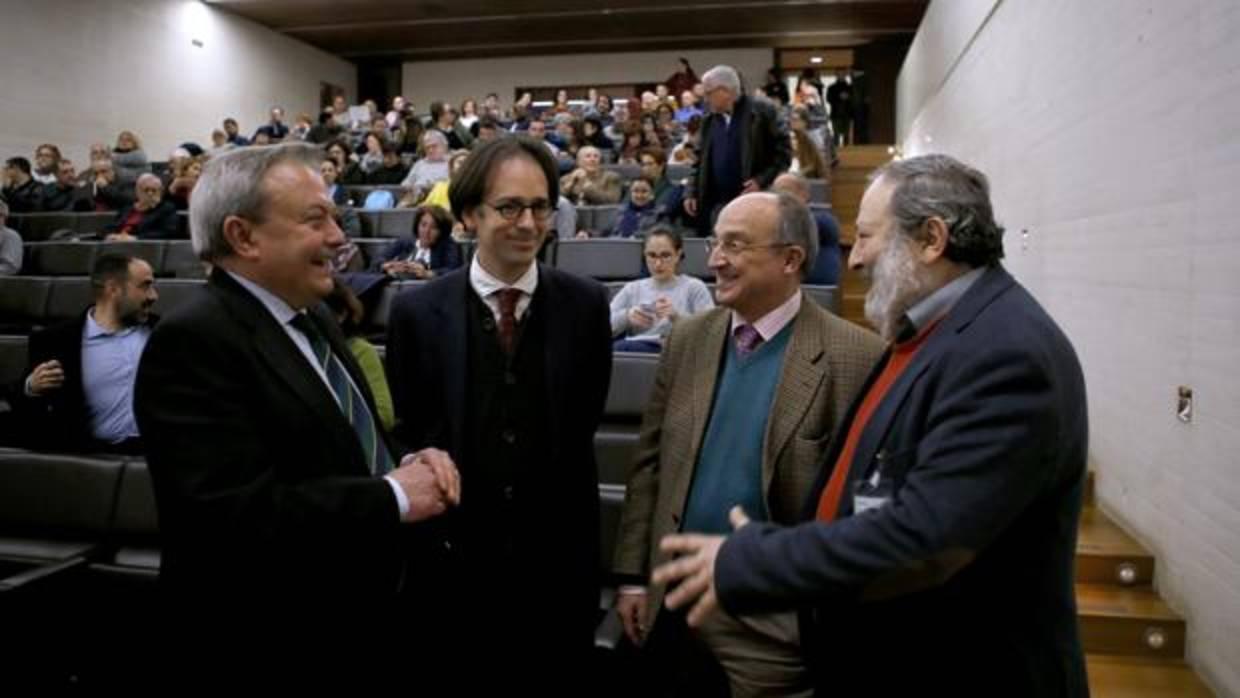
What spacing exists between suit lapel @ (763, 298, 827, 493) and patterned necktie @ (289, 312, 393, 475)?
2.04 feet

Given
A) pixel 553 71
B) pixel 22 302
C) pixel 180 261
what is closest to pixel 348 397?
pixel 22 302

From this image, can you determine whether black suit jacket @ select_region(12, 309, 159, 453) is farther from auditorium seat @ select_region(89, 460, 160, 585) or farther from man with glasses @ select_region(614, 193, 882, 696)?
man with glasses @ select_region(614, 193, 882, 696)

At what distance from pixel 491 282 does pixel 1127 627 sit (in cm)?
224

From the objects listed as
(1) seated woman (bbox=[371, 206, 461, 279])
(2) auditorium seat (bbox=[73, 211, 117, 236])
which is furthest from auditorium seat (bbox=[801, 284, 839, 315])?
(2) auditorium seat (bbox=[73, 211, 117, 236])

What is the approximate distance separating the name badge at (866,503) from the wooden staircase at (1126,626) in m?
1.59

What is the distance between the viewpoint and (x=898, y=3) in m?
12.1

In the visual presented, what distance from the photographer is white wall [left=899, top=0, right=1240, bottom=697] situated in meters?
2.27

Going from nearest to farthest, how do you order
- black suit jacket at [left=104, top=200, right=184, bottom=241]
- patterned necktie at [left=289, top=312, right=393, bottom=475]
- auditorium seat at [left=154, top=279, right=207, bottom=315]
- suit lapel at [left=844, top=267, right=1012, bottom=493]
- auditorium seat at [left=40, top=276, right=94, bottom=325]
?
1. suit lapel at [left=844, top=267, right=1012, bottom=493]
2. patterned necktie at [left=289, top=312, right=393, bottom=475]
3. auditorium seat at [left=154, top=279, right=207, bottom=315]
4. auditorium seat at [left=40, top=276, right=94, bottom=325]
5. black suit jacket at [left=104, top=200, right=184, bottom=241]

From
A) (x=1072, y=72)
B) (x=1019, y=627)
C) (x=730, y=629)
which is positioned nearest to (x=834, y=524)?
(x=1019, y=627)

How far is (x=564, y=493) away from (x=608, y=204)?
5.58 metres

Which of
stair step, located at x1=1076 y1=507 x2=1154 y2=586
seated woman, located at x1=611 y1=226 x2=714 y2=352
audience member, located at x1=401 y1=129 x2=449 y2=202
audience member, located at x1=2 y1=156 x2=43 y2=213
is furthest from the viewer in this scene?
audience member, located at x1=2 y1=156 x2=43 y2=213

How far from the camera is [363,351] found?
2541mm

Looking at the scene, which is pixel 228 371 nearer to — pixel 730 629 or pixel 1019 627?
pixel 730 629

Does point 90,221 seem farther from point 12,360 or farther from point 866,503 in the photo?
point 866,503
